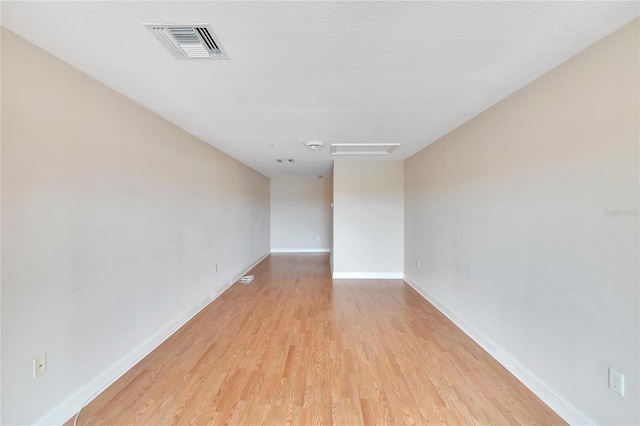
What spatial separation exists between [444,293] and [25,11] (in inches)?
159

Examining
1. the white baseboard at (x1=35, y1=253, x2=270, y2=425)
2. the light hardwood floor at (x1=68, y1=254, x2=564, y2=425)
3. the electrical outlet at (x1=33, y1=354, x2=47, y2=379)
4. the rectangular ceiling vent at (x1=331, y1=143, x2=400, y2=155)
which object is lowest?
the light hardwood floor at (x1=68, y1=254, x2=564, y2=425)

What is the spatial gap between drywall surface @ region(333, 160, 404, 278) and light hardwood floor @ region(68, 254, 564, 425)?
1.55 metres

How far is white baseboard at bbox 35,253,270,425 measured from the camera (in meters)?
1.49

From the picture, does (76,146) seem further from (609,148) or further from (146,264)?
(609,148)

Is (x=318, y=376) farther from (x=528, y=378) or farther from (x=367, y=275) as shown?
(x=367, y=275)

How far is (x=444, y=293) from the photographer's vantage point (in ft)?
10.2

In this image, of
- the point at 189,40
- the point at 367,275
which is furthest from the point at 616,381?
the point at 367,275

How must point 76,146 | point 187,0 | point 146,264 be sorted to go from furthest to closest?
point 146,264, point 76,146, point 187,0

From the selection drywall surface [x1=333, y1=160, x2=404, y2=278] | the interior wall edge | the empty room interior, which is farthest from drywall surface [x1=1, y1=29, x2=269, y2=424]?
the interior wall edge

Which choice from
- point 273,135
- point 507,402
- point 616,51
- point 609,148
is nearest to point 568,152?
point 609,148

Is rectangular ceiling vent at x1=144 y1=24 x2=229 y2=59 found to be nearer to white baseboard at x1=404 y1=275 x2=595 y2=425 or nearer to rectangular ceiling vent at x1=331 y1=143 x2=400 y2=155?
rectangular ceiling vent at x1=331 y1=143 x2=400 y2=155

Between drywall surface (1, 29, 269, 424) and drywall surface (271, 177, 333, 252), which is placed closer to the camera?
drywall surface (1, 29, 269, 424)

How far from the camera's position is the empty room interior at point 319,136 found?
1.25 m

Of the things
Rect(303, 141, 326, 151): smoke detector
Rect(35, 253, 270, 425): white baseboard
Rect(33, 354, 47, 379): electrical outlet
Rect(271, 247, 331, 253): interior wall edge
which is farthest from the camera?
Rect(271, 247, 331, 253): interior wall edge
